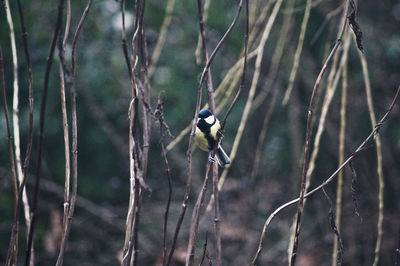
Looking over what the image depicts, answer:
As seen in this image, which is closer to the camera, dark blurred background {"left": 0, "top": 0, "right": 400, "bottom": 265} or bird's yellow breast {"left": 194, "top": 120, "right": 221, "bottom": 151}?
bird's yellow breast {"left": 194, "top": 120, "right": 221, "bottom": 151}

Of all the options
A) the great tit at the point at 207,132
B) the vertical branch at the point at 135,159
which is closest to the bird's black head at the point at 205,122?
the great tit at the point at 207,132

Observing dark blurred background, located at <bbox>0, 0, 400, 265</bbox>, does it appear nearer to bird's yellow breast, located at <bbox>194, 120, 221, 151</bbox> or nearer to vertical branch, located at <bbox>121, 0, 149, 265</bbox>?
bird's yellow breast, located at <bbox>194, 120, 221, 151</bbox>

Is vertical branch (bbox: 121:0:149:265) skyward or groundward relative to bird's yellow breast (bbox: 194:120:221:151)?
groundward

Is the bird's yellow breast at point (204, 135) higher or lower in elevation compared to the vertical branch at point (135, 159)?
higher

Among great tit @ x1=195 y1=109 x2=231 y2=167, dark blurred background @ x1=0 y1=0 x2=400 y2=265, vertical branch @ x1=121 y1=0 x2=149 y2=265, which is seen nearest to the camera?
vertical branch @ x1=121 y1=0 x2=149 y2=265

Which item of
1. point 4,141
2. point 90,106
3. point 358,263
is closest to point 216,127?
point 90,106

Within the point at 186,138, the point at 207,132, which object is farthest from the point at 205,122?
the point at 186,138

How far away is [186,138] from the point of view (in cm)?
372

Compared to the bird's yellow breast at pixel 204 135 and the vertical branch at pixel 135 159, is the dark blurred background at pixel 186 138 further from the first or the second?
the vertical branch at pixel 135 159

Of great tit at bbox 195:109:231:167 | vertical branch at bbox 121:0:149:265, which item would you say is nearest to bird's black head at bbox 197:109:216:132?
great tit at bbox 195:109:231:167

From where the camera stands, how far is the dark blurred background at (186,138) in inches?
126

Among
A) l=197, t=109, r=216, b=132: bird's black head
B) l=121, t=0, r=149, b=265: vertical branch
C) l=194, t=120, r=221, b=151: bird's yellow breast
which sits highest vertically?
l=197, t=109, r=216, b=132: bird's black head

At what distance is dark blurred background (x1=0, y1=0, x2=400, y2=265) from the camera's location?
3203mm

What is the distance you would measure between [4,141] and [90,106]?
0.59 metres
